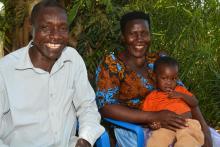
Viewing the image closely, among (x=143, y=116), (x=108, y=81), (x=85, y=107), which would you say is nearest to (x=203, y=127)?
(x=143, y=116)

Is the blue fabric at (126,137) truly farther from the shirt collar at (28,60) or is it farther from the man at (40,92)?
the shirt collar at (28,60)

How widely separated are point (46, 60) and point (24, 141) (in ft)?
1.73

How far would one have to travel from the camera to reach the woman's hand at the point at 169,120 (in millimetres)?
2972

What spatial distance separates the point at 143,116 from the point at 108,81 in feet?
1.24

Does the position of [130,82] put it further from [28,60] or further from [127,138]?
[28,60]

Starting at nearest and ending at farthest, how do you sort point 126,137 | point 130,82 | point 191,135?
point 191,135 < point 126,137 < point 130,82

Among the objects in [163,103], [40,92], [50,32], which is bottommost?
[163,103]

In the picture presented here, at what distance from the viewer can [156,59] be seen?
135 inches

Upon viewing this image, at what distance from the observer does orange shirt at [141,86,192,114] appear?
3.11 metres

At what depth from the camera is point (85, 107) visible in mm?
2848

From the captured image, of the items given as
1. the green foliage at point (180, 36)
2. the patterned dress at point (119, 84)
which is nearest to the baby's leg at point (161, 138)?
the patterned dress at point (119, 84)

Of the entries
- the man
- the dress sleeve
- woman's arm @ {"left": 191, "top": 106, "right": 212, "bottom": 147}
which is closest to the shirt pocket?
the man

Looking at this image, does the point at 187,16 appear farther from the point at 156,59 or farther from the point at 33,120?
the point at 33,120

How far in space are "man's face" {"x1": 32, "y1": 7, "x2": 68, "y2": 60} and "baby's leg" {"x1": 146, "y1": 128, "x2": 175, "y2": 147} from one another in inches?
36.6
